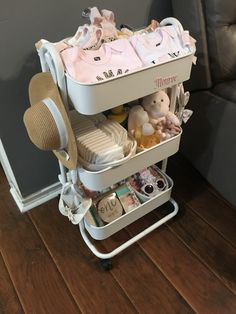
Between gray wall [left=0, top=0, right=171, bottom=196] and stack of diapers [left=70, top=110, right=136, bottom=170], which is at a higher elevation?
gray wall [left=0, top=0, right=171, bottom=196]

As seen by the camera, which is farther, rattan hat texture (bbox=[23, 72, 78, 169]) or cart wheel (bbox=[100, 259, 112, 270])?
cart wheel (bbox=[100, 259, 112, 270])

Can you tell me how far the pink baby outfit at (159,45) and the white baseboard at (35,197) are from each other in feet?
2.68

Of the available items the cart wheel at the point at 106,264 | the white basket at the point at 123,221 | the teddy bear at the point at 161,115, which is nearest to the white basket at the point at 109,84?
the teddy bear at the point at 161,115

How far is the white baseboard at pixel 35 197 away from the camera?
1399 mm

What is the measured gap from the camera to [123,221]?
46.5 inches

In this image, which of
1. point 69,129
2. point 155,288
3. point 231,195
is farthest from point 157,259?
point 69,129

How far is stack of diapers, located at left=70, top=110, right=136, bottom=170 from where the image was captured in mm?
904

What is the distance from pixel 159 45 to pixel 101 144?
34cm

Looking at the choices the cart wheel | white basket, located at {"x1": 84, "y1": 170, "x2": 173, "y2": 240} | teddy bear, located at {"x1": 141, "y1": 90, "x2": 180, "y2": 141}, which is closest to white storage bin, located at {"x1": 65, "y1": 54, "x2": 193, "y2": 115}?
teddy bear, located at {"x1": 141, "y1": 90, "x2": 180, "y2": 141}

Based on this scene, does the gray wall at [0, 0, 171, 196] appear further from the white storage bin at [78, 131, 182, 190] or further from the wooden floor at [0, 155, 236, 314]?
the white storage bin at [78, 131, 182, 190]

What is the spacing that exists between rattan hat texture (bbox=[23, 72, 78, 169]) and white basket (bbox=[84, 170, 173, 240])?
A: 13.7 inches

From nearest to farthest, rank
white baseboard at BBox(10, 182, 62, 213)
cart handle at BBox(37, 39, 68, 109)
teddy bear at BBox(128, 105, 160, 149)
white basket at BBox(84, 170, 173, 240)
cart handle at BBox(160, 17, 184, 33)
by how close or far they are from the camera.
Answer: cart handle at BBox(37, 39, 68, 109)
cart handle at BBox(160, 17, 184, 33)
teddy bear at BBox(128, 105, 160, 149)
white basket at BBox(84, 170, 173, 240)
white baseboard at BBox(10, 182, 62, 213)

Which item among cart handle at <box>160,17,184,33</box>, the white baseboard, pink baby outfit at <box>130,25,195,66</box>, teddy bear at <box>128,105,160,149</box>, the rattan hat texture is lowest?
the white baseboard

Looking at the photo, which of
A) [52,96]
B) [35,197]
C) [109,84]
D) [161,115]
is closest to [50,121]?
[52,96]
